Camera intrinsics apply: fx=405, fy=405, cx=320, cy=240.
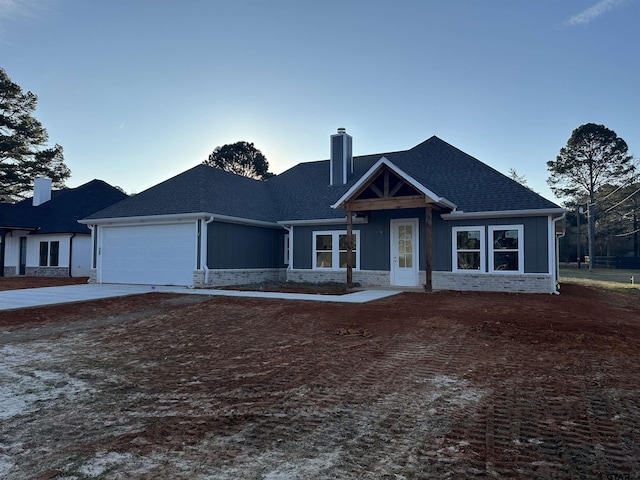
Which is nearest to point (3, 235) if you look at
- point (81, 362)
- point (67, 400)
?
point (81, 362)

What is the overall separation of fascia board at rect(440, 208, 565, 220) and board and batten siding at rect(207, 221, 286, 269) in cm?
795

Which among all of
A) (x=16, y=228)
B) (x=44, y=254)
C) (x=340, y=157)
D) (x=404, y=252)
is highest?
(x=340, y=157)

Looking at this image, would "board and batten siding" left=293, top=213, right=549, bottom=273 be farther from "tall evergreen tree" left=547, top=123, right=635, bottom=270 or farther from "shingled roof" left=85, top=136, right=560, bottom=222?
"tall evergreen tree" left=547, top=123, right=635, bottom=270

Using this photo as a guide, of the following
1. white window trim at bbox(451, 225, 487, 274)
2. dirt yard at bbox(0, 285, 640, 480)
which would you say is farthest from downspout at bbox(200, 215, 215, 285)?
white window trim at bbox(451, 225, 487, 274)

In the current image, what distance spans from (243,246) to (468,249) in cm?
893

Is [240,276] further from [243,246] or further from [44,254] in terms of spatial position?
[44,254]

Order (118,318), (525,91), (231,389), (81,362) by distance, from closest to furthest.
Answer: (231,389)
(81,362)
(118,318)
(525,91)

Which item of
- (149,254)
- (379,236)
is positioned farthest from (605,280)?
(149,254)

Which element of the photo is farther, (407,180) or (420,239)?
(420,239)

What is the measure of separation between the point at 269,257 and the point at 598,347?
46.5 feet

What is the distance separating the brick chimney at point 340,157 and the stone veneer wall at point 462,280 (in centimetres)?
517

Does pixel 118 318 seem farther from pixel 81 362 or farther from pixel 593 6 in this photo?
pixel 593 6

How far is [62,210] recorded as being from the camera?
2462 cm

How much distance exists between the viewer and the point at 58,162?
134ft
